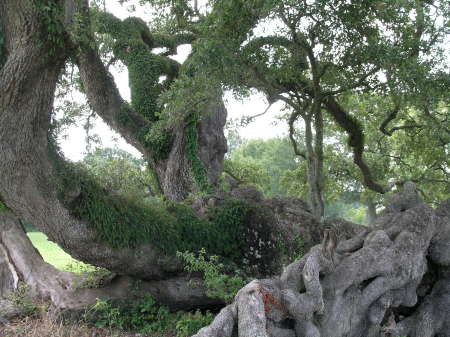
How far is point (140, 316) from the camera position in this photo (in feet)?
27.9

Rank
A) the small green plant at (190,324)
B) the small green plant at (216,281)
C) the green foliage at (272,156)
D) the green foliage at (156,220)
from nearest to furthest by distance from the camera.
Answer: the small green plant at (190,324)
the small green plant at (216,281)
the green foliage at (156,220)
the green foliage at (272,156)

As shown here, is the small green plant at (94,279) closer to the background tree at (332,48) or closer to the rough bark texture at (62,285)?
the rough bark texture at (62,285)

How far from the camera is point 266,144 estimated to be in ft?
166

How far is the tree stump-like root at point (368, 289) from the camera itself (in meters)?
5.53

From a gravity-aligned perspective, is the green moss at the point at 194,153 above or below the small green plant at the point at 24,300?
above

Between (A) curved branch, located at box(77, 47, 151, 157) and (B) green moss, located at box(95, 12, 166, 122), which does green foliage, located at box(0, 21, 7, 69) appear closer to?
(A) curved branch, located at box(77, 47, 151, 157)

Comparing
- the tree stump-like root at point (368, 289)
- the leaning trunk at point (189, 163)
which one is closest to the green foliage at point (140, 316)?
the tree stump-like root at point (368, 289)

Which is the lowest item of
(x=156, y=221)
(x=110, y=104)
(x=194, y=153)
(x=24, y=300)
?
(x=24, y=300)

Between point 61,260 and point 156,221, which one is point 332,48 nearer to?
point 156,221

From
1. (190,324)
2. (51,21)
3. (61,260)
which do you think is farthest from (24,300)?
(61,260)

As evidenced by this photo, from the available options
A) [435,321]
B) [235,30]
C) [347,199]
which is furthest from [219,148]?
[347,199]

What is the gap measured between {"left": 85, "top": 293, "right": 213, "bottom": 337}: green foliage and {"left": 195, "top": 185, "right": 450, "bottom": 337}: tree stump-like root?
2.30 m

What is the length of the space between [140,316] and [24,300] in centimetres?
224

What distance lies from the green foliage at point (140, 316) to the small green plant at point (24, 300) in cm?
119
